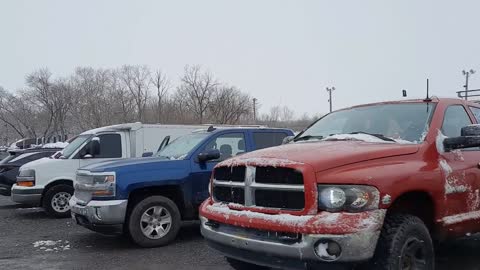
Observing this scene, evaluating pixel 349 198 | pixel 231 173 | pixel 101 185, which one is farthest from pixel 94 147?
pixel 349 198

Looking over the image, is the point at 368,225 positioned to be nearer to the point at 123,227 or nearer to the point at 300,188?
the point at 300,188

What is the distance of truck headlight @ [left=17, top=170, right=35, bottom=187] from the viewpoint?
37.9ft

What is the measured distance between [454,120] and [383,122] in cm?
81

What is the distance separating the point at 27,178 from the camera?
11.6 m

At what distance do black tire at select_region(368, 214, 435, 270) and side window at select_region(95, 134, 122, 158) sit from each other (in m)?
8.86

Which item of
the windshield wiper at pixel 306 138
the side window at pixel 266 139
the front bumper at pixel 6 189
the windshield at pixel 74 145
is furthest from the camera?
the front bumper at pixel 6 189

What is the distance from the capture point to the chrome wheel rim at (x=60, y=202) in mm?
11875

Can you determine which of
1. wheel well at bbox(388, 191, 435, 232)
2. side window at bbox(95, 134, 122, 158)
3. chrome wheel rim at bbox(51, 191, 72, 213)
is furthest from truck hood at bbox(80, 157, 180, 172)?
chrome wheel rim at bbox(51, 191, 72, 213)

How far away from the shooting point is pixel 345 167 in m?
4.23

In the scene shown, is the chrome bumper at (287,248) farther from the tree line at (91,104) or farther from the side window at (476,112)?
the tree line at (91,104)

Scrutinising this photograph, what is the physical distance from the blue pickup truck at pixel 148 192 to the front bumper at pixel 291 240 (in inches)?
122

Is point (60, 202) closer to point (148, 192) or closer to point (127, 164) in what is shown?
point (148, 192)

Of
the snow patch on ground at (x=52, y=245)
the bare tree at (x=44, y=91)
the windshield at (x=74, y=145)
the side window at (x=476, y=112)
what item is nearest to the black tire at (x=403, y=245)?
the side window at (x=476, y=112)

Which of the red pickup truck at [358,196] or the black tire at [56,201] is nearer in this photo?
the red pickup truck at [358,196]
